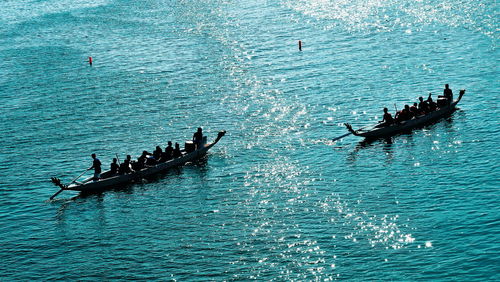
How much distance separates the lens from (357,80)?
90688 mm

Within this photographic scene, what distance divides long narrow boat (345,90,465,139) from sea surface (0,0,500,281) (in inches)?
43.7

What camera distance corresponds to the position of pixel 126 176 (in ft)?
205

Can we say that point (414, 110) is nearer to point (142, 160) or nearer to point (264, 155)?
point (264, 155)

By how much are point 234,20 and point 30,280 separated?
349 ft

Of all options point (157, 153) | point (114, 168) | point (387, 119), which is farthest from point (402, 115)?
point (114, 168)

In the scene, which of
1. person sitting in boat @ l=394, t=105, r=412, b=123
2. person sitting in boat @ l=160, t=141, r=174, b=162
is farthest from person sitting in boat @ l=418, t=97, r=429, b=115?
person sitting in boat @ l=160, t=141, r=174, b=162

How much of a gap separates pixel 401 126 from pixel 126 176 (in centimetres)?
2961

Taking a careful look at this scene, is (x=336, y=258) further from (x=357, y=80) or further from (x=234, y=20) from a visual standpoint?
(x=234, y=20)

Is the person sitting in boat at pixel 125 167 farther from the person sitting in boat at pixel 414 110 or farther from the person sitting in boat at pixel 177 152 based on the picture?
the person sitting in boat at pixel 414 110

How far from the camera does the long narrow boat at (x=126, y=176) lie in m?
60.0

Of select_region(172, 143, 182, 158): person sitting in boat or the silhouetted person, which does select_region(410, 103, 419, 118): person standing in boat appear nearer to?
select_region(172, 143, 182, 158): person sitting in boat

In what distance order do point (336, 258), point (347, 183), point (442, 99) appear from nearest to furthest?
point (336, 258)
point (347, 183)
point (442, 99)

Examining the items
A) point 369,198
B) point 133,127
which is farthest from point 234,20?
point 369,198

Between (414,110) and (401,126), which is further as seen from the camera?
(414,110)
